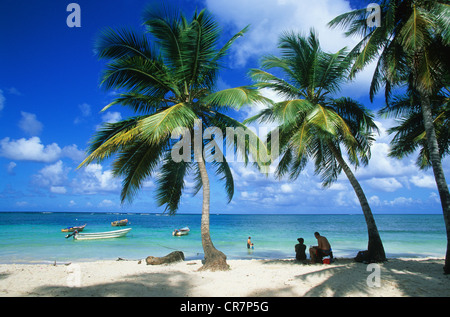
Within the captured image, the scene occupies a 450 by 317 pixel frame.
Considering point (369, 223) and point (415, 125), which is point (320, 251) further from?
point (415, 125)

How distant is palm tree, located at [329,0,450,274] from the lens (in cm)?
671

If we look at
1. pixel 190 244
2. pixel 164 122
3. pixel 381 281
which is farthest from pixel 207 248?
pixel 190 244

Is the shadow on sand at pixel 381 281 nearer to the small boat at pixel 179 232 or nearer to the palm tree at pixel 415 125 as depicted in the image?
the palm tree at pixel 415 125

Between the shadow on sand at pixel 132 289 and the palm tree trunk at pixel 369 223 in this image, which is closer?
the shadow on sand at pixel 132 289

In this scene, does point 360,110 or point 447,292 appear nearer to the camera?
point 447,292

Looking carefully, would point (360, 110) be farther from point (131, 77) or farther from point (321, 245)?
point (131, 77)

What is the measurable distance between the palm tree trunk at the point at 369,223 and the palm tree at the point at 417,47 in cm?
210

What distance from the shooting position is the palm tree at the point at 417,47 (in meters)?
6.71

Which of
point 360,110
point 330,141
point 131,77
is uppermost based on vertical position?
point 131,77

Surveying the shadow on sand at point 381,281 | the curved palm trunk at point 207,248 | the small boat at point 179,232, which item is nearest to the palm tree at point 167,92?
the curved palm trunk at point 207,248

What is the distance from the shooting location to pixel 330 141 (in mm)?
9586

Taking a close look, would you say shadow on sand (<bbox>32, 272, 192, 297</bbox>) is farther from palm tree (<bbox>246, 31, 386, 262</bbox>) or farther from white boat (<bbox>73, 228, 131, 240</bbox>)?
white boat (<bbox>73, 228, 131, 240</bbox>)
